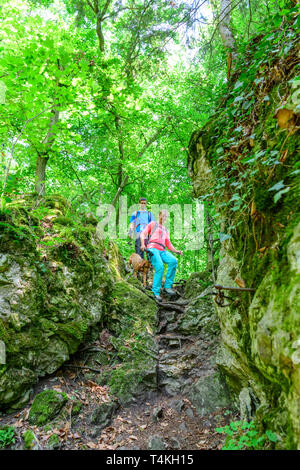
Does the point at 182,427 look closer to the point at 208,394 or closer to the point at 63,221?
the point at 208,394

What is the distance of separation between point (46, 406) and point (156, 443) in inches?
58.8

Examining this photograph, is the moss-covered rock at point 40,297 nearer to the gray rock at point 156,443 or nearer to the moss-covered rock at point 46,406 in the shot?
the moss-covered rock at point 46,406

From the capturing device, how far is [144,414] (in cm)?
374

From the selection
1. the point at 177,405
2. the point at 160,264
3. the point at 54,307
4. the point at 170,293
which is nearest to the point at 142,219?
the point at 160,264

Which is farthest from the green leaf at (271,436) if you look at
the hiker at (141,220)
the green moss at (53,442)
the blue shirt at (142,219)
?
the blue shirt at (142,219)

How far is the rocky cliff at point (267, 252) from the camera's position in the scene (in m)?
1.85

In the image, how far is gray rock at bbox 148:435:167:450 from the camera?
309 centimetres

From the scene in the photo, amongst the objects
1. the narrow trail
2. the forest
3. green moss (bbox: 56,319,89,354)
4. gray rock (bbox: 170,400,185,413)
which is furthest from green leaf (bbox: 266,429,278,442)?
green moss (bbox: 56,319,89,354)

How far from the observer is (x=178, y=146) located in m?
12.5

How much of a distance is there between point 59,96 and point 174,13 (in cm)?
279

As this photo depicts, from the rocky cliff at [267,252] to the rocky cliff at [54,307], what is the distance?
210 cm

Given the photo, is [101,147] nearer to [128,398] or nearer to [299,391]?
[128,398]

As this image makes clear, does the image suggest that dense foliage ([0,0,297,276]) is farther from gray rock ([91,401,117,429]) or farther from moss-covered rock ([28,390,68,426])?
gray rock ([91,401,117,429])
